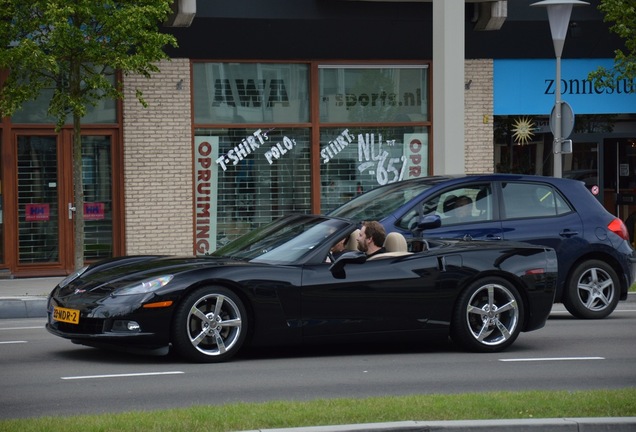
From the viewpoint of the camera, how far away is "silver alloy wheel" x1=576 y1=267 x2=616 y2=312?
1345 centimetres

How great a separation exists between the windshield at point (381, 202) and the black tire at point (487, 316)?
2024 mm

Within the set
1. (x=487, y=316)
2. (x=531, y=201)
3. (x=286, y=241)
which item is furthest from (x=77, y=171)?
(x=487, y=316)

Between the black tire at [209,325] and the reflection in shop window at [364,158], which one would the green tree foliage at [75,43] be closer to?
the reflection in shop window at [364,158]

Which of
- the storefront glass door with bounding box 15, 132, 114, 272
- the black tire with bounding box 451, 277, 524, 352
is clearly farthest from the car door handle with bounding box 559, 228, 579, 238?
the storefront glass door with bounding box 15, 132, 114, 272

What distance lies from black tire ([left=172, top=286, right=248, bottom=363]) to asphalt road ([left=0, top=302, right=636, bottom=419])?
0.13m

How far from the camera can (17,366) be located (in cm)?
984

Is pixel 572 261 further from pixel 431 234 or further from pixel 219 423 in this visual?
pixel 219 423

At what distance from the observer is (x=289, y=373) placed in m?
9.45

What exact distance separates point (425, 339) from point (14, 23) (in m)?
8.90

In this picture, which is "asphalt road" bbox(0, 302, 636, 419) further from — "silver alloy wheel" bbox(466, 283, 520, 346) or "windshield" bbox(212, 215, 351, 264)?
"windshield" bbox(212, 215, 351, 264)

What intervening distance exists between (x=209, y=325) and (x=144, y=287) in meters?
0.62

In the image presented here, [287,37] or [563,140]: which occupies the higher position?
[287,37]

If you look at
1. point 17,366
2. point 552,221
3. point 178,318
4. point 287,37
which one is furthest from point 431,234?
point 287,37

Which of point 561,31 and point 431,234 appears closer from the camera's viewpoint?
point 431,234
